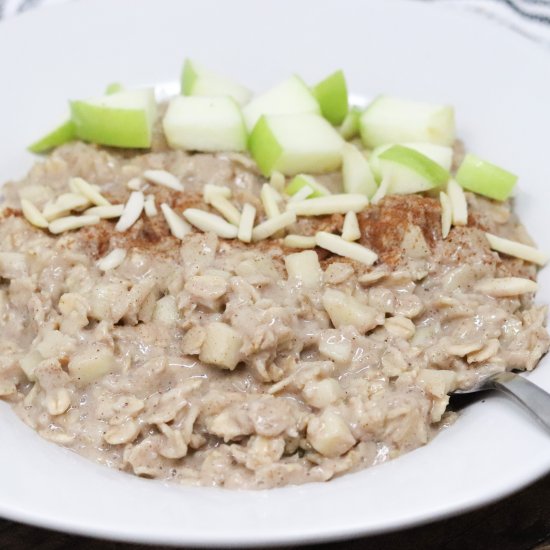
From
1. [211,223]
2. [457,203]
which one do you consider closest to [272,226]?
[211,223]

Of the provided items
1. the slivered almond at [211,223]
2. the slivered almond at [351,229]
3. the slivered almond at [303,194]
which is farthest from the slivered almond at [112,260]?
the slivered almond at [351,229]

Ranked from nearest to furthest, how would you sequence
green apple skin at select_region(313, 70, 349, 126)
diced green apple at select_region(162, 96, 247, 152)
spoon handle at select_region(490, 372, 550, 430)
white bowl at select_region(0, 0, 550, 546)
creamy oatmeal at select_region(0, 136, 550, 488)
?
white bowl at select_region(0, 0, 550, 546) < spoon handle at select_region(490, 372, 550, 430) < creamy oatmeal at select_region(0, 136, 550, 488) < diced green apple at select_region(162, 96, 247, 152) < green apple skin at select_region(313, 70, 349, 126)

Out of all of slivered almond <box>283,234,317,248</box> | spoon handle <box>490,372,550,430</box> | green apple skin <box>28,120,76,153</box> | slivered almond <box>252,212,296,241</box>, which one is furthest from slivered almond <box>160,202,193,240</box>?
spoon handle <box>490,372,550,430</box>

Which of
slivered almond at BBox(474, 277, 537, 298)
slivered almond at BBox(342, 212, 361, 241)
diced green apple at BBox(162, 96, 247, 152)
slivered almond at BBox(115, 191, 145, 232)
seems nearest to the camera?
slivered almond at BBox(474, 277, 537, 298)

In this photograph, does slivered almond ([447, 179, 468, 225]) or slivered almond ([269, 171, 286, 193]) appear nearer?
slivered almond ([447, 179, 468, 225])

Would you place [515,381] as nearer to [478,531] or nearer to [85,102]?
[478,531]

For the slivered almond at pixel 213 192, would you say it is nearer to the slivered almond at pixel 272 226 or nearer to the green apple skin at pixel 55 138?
the slivered almond at pixel 272 226

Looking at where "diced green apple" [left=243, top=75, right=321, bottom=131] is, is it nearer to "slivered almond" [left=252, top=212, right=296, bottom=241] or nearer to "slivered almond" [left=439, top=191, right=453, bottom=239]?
"slivered almond" [left=252, top=212, right=296, bottom=241]
